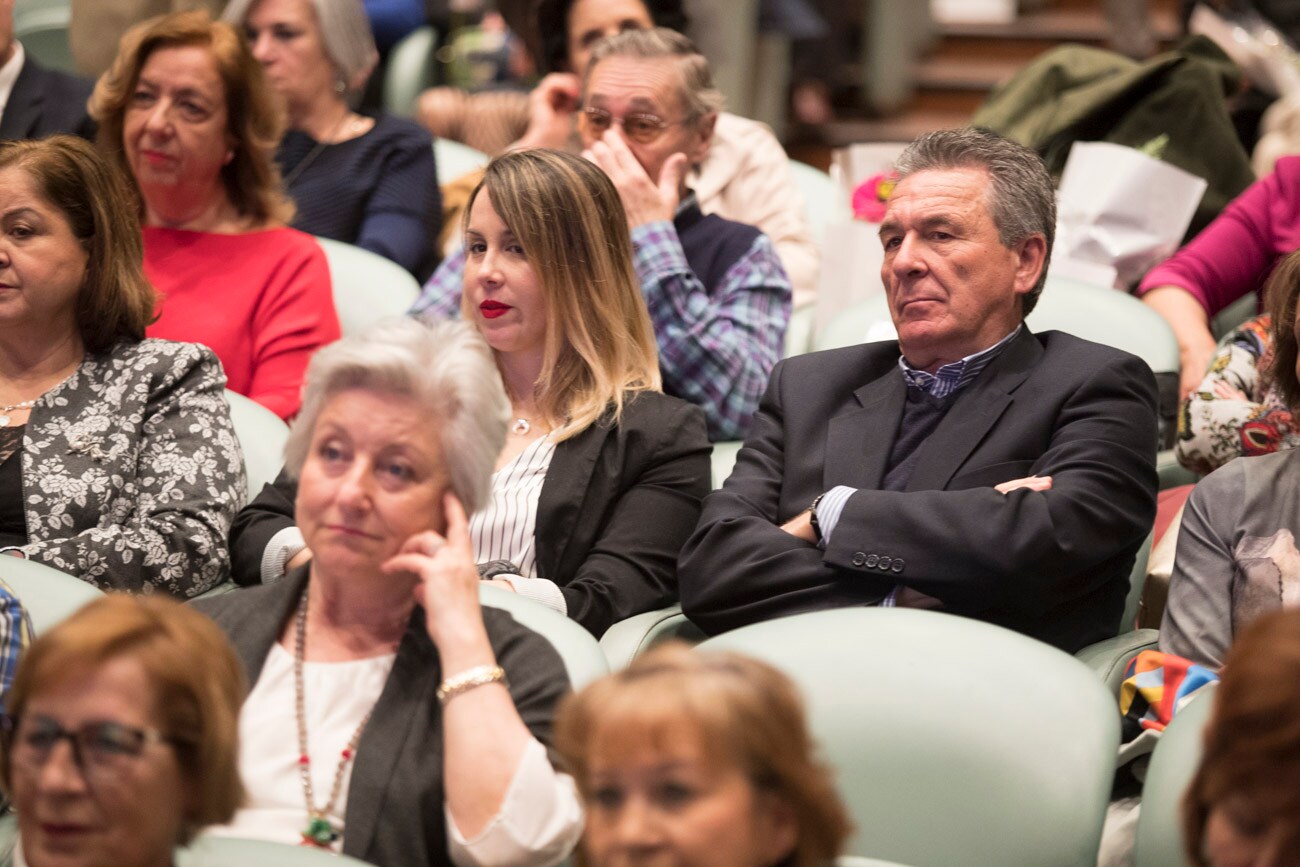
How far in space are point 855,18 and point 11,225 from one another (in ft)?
14.8

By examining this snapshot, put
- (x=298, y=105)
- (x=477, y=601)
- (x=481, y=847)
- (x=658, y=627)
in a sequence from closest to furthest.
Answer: (x=481, y=847)
(x=477, y=601)
(x=658, y=627)
(x=298, y=105)

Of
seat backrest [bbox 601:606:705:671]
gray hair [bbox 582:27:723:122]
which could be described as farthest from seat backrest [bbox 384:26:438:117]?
seat backrest [bbox 601:606:705:671]

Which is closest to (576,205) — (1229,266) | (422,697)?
(422,697)

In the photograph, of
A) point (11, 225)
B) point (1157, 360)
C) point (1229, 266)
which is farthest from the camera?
point (1229, 266)

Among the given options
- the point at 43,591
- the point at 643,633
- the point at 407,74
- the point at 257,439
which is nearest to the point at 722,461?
the point at 643,633

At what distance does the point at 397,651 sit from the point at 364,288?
68.0 inches

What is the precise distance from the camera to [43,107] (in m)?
3.68

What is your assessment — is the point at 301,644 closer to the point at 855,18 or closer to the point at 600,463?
the point at 600,463

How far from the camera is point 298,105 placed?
4121 mm

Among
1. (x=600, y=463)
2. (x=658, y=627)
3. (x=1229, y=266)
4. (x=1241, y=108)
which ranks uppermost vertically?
(x=1241, y=108)

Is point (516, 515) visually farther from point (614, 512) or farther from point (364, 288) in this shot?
point (364, 288)

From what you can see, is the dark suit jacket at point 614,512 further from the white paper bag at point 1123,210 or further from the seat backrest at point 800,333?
the white paper bag at point 1123,210

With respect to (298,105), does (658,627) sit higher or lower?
lower

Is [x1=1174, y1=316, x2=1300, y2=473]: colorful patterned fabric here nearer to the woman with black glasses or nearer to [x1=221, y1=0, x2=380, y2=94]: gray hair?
the woman with black glasses
